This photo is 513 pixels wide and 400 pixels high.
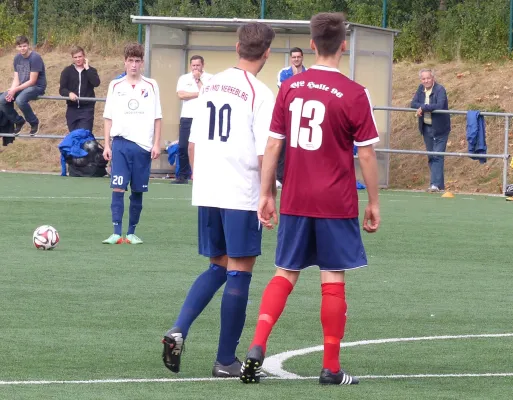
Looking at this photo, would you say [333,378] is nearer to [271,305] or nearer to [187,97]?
[271,305]

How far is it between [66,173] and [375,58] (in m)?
6.33

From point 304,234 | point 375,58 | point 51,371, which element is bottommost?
point 51,371

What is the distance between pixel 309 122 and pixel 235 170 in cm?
55

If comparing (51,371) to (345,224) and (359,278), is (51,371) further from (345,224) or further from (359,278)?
(359,278)

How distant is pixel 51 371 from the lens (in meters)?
6.59

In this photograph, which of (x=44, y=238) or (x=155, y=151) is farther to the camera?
(x=155, y=151)

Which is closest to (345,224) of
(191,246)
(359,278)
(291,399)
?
(291,399)

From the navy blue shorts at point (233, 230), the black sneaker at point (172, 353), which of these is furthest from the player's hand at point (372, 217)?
the black sneaker at point (172, 353)

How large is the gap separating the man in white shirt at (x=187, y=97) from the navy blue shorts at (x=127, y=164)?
22.3 feet

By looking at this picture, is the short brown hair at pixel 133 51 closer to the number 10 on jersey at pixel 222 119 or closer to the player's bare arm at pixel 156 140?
the player's bare arm at pixel 156 140

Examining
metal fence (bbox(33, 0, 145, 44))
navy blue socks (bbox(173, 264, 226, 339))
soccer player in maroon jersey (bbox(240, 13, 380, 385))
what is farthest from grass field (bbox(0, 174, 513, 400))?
metal fence (bbox(33, 0, 145, 44))

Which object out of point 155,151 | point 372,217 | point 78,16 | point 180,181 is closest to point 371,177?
point 372,217

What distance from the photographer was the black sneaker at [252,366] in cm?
629

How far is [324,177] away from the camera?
6.46 meters
